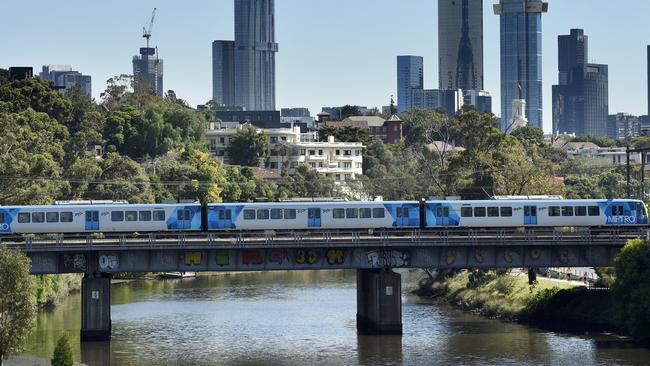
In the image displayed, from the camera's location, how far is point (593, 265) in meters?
99.4

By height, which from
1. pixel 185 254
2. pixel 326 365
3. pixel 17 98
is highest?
pixel 17 98

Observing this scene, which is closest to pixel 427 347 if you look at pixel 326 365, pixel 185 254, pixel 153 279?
pixel 326 365

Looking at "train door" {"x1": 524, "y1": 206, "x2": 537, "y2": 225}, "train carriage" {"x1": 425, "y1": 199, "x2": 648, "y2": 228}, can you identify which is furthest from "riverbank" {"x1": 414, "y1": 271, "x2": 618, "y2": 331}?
"train door" {"x1": 524, "y1": 206, "x2": 537, "y2": 225}

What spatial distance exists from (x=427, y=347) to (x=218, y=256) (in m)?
14.3

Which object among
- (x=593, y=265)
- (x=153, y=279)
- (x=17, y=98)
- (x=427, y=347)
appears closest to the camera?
(x=427, y=347)

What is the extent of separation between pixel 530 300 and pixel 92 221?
32.0 m

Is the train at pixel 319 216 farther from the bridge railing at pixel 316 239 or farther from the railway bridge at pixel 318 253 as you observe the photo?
the railway bridge at pixel 318 253

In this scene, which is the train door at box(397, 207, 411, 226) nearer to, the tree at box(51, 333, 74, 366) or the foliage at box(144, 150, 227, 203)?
the tree at box(51, 333, 74, 366)

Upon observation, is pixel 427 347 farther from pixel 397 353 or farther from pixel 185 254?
pixel 185 254

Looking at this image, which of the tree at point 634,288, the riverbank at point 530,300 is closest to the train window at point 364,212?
the riverbank at point 530,300

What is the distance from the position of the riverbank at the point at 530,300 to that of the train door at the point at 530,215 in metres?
5.48

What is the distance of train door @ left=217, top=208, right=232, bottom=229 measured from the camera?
103250mm

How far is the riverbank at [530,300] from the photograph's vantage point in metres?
103

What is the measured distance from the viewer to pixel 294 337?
9888 centimetres
